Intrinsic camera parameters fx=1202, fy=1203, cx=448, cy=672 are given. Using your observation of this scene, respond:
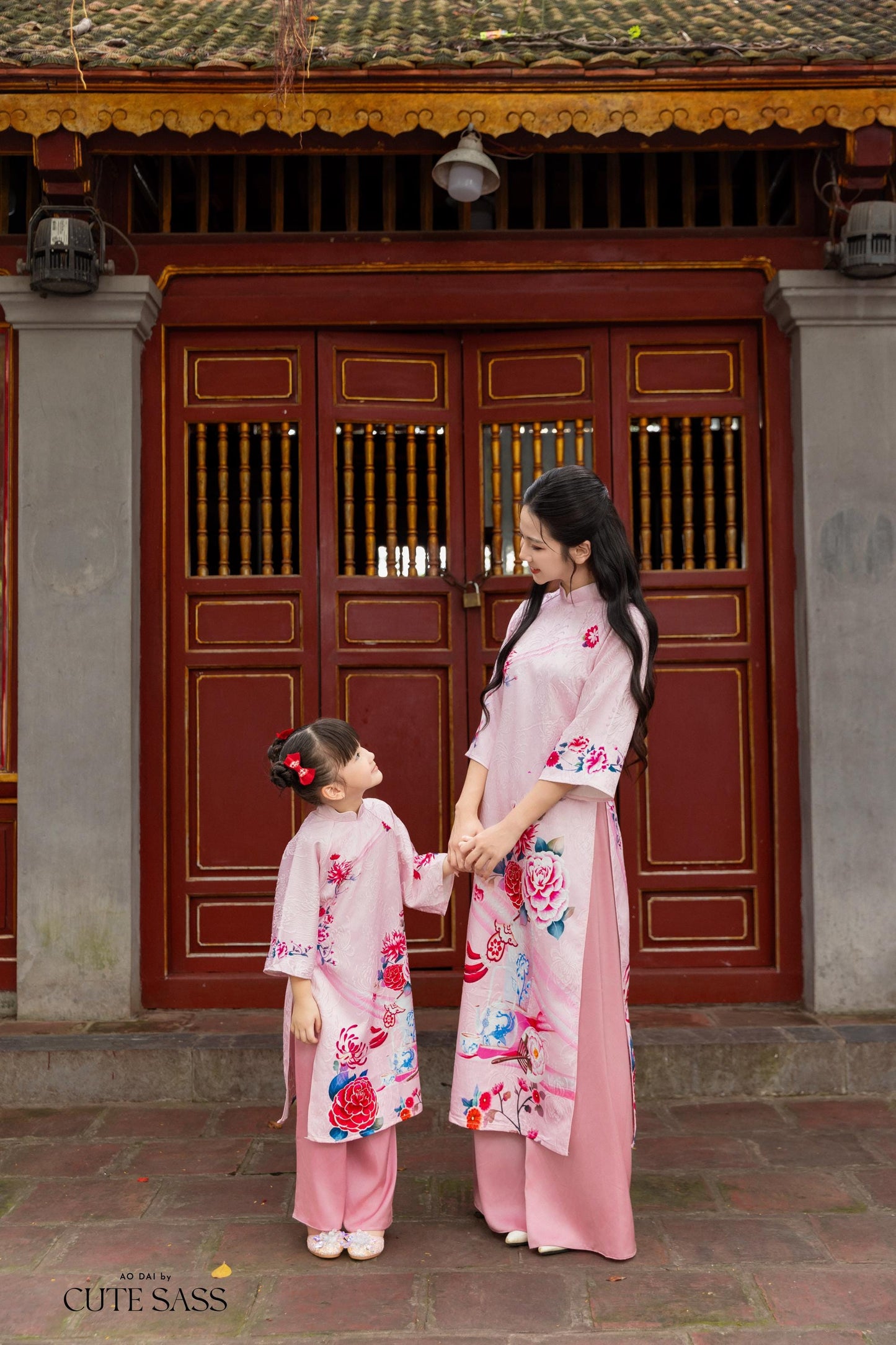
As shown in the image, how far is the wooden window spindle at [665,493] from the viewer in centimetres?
509

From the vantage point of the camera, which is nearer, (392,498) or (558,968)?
(558,968)

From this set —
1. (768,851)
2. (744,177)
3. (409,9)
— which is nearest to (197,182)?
(409,9)

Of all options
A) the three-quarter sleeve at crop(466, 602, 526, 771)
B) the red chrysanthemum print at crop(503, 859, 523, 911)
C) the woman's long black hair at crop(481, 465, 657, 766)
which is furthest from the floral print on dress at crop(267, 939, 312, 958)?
the woman's long black hair at crop(481, 465, 657, 766)

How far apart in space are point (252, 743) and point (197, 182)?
94.7 inches

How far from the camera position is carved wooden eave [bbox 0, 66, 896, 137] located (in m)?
4.41

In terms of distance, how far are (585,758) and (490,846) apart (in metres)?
0.34

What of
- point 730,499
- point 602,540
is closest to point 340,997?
point 602,540

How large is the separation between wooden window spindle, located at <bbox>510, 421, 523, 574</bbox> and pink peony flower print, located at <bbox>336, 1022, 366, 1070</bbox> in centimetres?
246

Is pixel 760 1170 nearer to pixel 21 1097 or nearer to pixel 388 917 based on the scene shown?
pixel 388 917

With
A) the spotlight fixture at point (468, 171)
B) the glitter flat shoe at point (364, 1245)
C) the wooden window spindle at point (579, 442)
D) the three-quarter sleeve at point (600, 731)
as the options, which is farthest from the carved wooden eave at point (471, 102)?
the glitter flat shoe at point (364, 1245)

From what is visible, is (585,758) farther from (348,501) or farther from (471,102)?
(471,102)

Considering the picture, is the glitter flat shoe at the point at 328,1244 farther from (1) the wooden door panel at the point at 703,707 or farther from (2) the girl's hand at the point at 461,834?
(1) the wooden door panel at the point at 703,707

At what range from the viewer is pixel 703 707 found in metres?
5.07

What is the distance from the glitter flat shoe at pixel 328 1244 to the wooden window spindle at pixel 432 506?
9.02 ft
